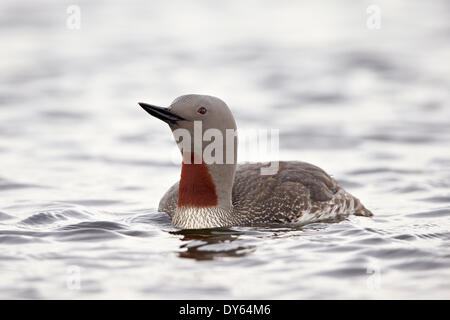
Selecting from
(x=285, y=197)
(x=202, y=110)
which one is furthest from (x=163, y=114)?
(x=285, y=197)

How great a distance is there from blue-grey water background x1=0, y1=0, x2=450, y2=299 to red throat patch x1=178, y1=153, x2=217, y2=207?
37cm

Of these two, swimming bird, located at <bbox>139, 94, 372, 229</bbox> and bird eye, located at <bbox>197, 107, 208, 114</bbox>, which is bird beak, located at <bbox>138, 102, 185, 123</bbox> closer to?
swimming bird, located at <bbox>139, 94, 372, 229</bbox>

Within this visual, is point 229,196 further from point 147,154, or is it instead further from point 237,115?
point 237,115

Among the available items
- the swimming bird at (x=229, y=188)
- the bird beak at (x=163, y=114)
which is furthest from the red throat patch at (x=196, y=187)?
the bird beak at (x=163, y=114)

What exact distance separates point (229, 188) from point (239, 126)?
5.97 meters

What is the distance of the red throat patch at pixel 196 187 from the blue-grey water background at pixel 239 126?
14.7 inches

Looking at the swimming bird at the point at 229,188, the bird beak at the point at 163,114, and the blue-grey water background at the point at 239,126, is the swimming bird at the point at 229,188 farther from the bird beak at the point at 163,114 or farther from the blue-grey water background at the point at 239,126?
the blue-grey water background at the point at 239,126

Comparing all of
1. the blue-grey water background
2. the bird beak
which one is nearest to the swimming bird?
the bird beak

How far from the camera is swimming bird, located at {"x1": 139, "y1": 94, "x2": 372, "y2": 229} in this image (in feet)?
30.1

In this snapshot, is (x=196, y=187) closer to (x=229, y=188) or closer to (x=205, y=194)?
(x=205, y=194)

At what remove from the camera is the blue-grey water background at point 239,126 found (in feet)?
26.9

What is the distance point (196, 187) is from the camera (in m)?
9.50

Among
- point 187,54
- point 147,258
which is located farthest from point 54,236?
point 187,54

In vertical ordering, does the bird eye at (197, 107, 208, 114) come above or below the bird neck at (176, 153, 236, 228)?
above
